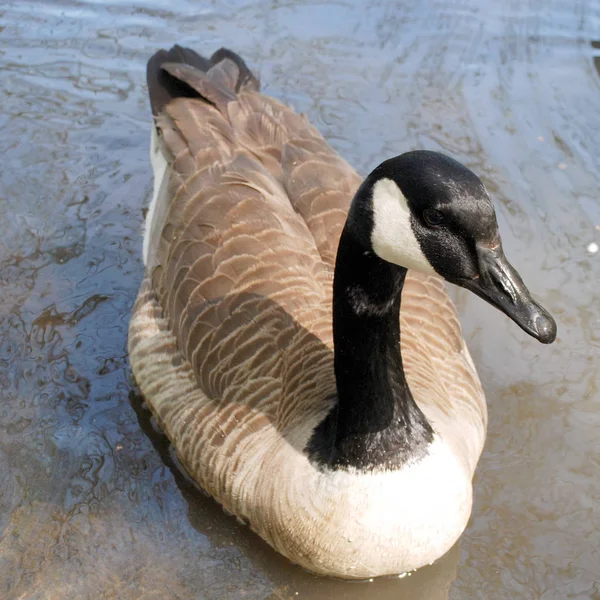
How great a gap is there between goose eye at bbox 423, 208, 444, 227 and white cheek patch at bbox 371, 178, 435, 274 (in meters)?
0.08

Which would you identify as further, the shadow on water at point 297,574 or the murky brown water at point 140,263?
the murky brown water at point 140,263

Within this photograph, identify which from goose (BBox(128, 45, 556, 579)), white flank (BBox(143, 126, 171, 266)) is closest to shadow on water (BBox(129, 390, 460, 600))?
goose (BBox(128, 45, 556, 579))

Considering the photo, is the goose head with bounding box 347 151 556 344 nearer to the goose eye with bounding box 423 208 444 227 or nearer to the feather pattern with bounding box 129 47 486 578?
the goose eye with bounding box 423 208 444 227

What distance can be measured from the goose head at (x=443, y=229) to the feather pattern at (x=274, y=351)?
3.34ft

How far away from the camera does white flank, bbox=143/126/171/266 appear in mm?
5187

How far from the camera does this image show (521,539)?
168 inches

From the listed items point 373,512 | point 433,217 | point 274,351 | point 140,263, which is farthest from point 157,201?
point 433,217

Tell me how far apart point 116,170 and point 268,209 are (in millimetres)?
2589

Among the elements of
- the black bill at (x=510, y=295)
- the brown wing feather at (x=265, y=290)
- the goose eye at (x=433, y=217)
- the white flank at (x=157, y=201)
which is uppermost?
the goose eye at (x=433, y=217)

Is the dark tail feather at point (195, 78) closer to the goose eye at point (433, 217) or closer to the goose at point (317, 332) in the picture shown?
the goose at point (317, 332)

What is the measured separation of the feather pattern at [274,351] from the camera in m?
3.75

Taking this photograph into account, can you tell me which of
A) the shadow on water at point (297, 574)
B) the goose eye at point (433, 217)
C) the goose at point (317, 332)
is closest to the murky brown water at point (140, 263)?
the shadow on water at point (297, 574)

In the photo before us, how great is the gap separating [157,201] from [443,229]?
9.35 feet

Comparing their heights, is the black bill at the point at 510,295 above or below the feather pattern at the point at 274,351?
above
